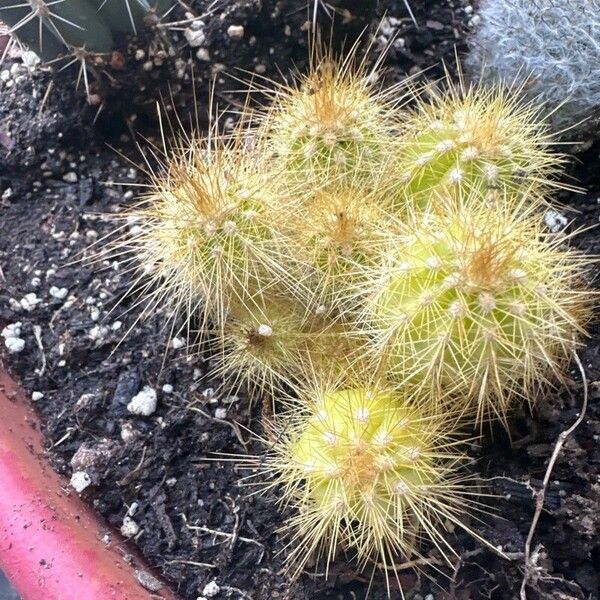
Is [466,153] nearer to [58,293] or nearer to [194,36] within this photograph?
[194,36]

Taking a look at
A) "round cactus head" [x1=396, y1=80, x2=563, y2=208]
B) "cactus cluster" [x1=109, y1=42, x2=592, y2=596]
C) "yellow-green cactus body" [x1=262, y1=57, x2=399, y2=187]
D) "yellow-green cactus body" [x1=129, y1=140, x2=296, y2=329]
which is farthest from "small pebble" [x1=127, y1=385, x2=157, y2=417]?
"round cactus head" [x1=396, y1=80, x2=563, y2=208]

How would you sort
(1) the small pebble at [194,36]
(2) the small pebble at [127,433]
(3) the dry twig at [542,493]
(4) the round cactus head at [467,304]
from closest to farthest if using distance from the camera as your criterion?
(4) the round cactus head at [467,304], (3) the dry twig at [542,493], (2) the small pebble at [127,433], (1) the small pebble at [194,36]

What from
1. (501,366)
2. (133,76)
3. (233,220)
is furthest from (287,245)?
(133,76)

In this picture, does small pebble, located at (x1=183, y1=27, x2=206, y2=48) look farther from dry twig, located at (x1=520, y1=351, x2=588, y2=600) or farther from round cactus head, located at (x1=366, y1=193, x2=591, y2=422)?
dry twig, located at (x1=520, y1=351, x2=588, y2=600)

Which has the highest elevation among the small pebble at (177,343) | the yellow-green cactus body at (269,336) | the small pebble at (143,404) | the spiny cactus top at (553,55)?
the spiny cactus top at (553,55)

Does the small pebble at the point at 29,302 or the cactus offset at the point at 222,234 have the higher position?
the cactus offset at the point at 222,234

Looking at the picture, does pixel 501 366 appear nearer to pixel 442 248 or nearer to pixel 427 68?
pixel 442 248

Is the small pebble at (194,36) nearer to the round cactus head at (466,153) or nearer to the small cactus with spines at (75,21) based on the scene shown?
the small cactus with spines at (75,21)

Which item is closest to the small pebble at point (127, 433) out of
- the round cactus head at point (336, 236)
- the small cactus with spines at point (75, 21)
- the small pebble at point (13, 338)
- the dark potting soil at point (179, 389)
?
the dark potting soil at point (179, 389)
